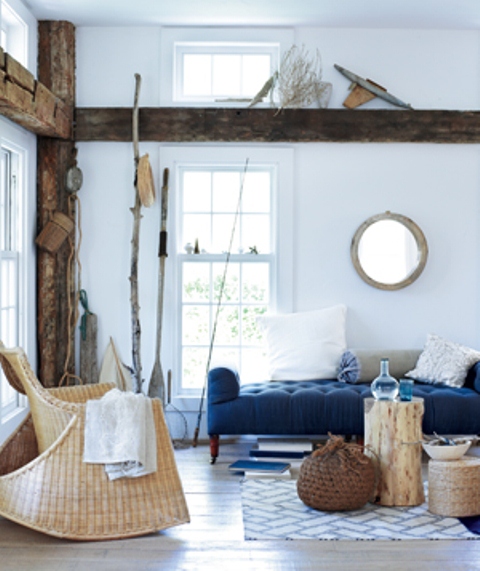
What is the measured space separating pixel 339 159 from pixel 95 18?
2104 millimetres

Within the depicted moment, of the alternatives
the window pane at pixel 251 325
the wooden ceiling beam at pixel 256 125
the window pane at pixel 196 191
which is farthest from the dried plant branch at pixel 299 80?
the window pane at pixel 251 325

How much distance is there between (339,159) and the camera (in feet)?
20.4

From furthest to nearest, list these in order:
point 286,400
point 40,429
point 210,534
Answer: point 286,400, point 40,429, point 210,534

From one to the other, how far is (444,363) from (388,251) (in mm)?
1058

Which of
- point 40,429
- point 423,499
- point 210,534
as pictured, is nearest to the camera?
point 210,534

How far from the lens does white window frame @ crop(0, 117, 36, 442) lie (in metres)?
5.56

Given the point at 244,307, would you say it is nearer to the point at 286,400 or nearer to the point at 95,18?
the point at 286,400

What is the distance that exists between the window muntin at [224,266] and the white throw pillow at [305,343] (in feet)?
1.02

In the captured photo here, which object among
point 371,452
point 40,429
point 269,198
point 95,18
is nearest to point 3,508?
point 40,429

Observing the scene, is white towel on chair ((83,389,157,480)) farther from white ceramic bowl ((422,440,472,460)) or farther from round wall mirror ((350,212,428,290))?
round wall mirror ((350,212,428,290))

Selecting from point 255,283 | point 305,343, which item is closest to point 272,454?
point 305,343

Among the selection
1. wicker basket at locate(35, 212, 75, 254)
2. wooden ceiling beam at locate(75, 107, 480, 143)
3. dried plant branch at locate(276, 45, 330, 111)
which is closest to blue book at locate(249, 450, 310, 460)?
wicker basket at locate(35, 212, 75, 254)

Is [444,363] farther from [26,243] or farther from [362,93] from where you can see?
[26,243]

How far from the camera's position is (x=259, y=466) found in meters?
5.05
